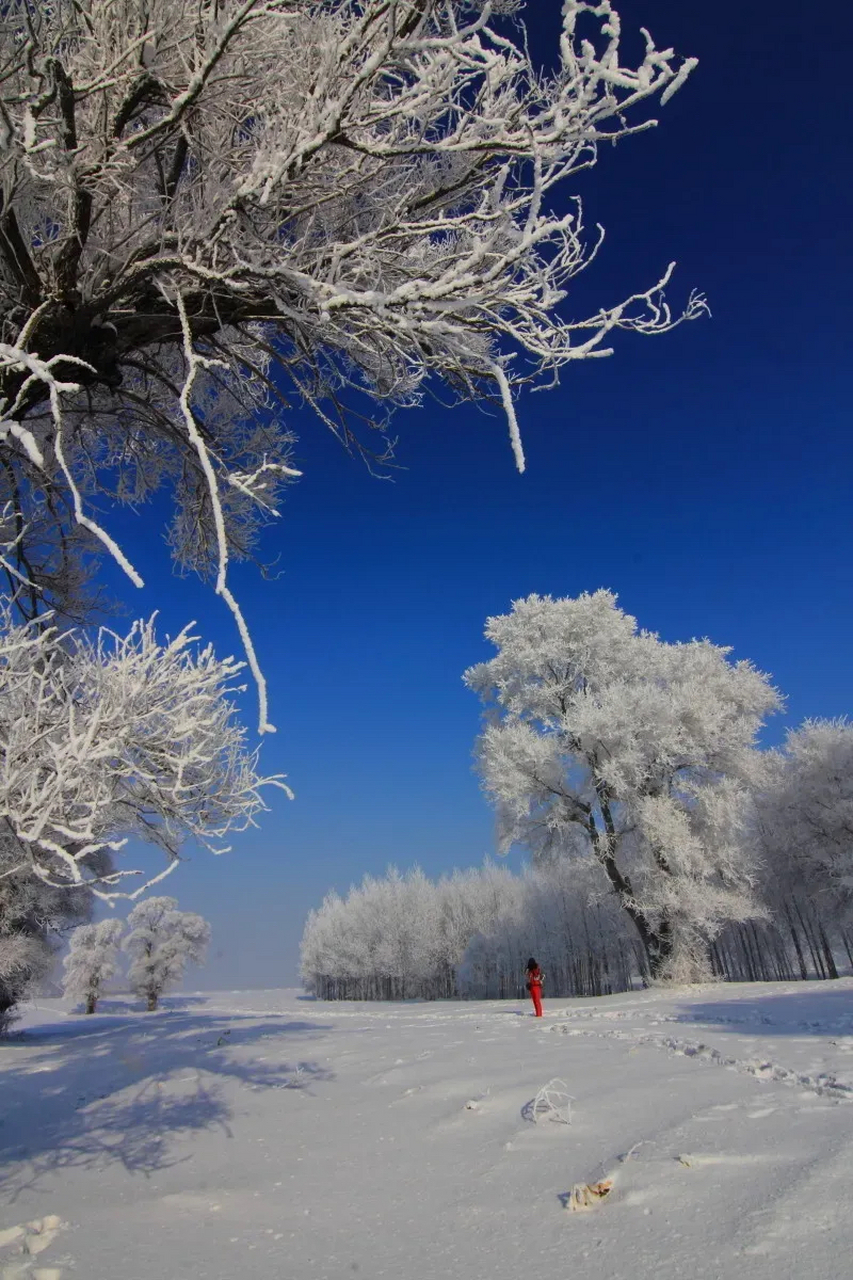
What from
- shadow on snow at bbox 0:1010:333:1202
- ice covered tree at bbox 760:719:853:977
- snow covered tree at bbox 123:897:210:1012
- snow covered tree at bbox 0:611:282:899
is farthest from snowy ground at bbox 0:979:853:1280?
snow covered tree at bbox 123:897:210:1012

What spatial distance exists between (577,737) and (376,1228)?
1531 centimetres

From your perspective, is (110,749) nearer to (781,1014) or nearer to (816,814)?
(781,1014)

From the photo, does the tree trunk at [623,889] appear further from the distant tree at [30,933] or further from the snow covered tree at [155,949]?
the snow covered tree at [155,949]

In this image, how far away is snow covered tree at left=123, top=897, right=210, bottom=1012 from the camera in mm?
47938

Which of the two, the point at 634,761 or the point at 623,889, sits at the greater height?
the point at 634,761

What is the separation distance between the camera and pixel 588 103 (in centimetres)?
297

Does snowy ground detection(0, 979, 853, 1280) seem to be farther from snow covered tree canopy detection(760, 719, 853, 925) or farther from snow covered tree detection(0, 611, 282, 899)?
snow covered tree canopy detection(760, 719, 853, 925)

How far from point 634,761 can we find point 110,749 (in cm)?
1573

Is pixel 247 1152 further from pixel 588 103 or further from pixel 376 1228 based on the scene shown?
pixel 588 103

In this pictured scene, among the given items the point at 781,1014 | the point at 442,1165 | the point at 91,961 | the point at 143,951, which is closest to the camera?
the point at 442,1165

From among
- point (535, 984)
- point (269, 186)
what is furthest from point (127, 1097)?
point (535, 984)

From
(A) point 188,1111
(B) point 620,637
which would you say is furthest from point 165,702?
(B) point 620,637

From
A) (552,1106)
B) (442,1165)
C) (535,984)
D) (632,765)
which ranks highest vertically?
(632,765)

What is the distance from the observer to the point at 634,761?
16953mm
